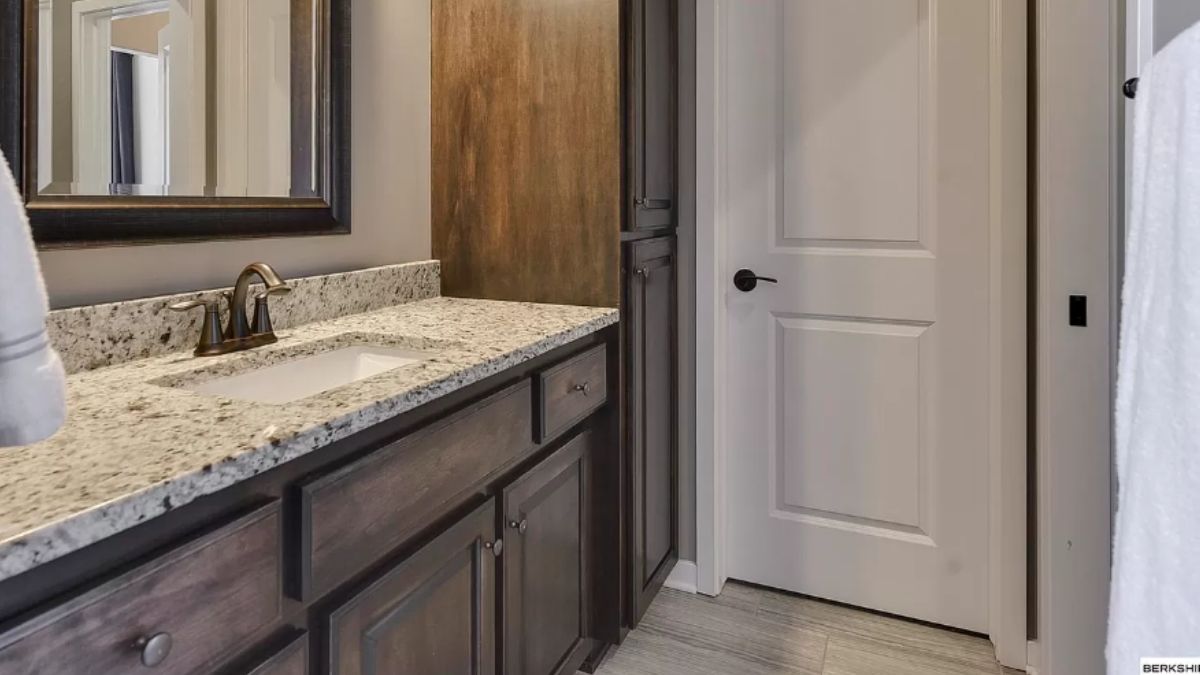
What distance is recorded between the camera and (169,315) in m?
1.26

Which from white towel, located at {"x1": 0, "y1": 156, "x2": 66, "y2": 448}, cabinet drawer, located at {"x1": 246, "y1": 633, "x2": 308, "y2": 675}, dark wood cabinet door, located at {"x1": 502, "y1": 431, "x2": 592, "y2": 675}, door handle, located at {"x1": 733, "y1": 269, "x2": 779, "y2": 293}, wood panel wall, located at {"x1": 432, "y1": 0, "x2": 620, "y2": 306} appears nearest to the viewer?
white towel, located at {"x1": 0, "y1": 156, "x2": 66, "y2": 448}

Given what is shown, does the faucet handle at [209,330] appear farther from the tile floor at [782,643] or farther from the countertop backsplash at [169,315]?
the tile floor at [782,643]

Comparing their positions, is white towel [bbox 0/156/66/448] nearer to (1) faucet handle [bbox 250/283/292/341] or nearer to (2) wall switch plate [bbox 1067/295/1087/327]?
(1) faucet handle [bbox 250/283/292/341]

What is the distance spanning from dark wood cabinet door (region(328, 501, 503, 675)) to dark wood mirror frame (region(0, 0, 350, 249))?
0.70m

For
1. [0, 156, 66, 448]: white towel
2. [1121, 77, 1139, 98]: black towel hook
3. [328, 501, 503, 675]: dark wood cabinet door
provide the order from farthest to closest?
[1121, 77, 1139, 98]: black towel hook
[328, 501, 503, 675]: dark wood cabinet door
[0, 156, 66, 448]: white towel

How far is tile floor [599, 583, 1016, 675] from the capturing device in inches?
74.0

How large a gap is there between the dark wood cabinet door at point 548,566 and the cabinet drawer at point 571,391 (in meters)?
0.06

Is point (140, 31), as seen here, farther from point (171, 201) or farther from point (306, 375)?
point (306, 375)

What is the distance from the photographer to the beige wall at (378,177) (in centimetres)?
139

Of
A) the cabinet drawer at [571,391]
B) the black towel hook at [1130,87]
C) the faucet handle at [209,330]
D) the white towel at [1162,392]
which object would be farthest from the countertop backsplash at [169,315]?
the black towel hook at [1130,87]

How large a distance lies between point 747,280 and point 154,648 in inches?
69.9

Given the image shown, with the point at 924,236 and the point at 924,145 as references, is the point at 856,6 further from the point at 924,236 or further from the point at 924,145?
the point at 924,236

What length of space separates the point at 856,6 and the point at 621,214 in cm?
90

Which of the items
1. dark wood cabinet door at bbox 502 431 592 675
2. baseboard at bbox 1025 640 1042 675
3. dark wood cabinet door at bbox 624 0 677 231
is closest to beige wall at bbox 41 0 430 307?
dark wood cabinet door at bbox 624 0 677 231
